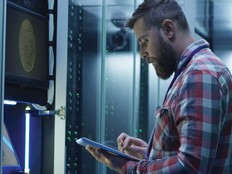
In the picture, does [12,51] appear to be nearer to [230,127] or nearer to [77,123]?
[77,123]

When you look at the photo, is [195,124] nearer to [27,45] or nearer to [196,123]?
[196,123]

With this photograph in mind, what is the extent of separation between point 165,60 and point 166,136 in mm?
217

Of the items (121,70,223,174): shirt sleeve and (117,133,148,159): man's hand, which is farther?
(117,133,148,159): man's hand

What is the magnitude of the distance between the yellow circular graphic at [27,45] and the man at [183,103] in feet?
4.57

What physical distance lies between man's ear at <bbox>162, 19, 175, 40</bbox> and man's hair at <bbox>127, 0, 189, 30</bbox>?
1 centimetres

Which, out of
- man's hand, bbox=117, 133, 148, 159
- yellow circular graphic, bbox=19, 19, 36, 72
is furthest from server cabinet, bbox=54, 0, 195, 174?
Result: man's hand, bbox=117, 133, 148, 159

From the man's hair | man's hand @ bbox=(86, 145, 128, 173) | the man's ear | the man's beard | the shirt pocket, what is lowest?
man's hand @ bbox=(86, 145, 128, 173)

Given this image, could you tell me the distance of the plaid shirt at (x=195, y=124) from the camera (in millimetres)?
1262

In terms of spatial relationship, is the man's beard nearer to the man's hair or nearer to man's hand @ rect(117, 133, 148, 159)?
the man's hair

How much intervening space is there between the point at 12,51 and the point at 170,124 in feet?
4.97

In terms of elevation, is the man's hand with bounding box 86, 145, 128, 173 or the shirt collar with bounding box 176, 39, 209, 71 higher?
the shirt collar with bounding box 176, 39, 209, 71

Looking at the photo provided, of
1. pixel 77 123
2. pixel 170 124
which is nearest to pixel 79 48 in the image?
pixel 77 123

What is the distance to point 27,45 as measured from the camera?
285 cm

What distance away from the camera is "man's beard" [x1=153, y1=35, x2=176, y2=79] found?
1414mm
